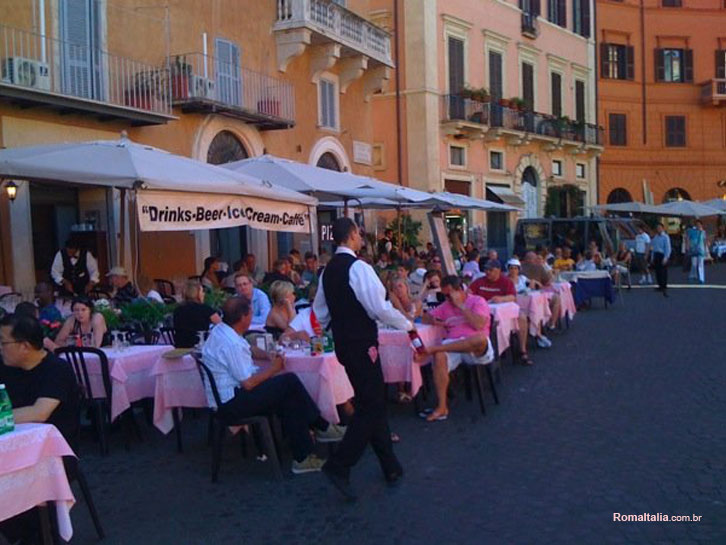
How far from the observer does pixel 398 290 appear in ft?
29.3

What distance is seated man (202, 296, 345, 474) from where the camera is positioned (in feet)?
20.0

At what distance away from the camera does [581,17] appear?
36.8m

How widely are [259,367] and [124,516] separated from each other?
175 centimetres

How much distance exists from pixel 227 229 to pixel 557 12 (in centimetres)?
2218

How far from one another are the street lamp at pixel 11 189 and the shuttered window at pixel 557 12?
1047 inches

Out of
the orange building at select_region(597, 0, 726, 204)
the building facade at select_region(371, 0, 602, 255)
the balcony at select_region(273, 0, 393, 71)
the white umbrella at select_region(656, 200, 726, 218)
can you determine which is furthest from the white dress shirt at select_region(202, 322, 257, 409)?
the orange building at select_region(597, 0, 726, 204)

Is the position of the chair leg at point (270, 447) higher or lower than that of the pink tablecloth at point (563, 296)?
lower

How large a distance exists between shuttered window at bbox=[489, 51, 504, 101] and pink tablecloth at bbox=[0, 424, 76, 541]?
26.9 metres

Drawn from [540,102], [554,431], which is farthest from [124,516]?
[540,102]

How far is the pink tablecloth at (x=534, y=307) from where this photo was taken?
11555 mm

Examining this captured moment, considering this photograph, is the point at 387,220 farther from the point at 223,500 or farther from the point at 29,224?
the point at 223,500

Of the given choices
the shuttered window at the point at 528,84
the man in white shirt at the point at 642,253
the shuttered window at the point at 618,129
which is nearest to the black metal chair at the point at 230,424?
the man in white shirt at the point at 642,253

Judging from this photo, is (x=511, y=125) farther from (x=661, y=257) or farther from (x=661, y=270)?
(x=661, y=270)

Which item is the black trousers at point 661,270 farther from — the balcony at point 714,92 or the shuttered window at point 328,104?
the balcony at point 714,92
